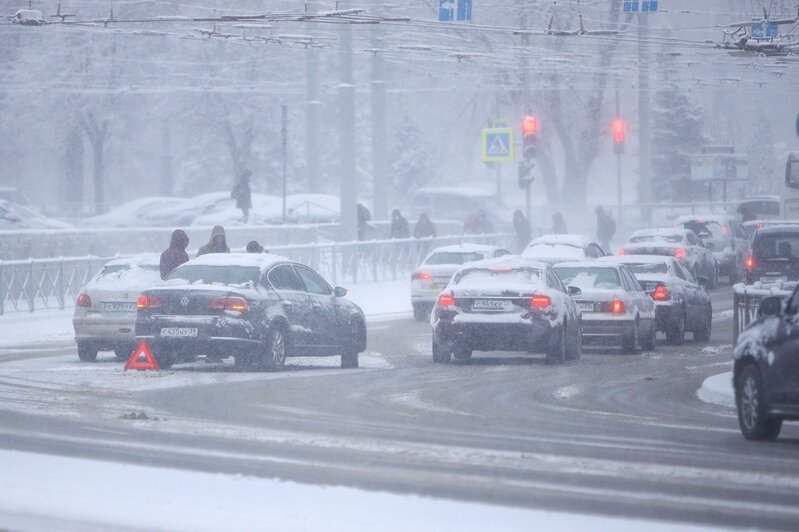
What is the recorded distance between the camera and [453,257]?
3300cm

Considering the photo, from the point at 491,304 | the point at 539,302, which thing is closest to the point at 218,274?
the point at 491,304

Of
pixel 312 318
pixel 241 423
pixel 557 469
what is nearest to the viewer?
pixel 557 469

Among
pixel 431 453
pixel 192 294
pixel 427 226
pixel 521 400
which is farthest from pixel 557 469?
pixel 427 226

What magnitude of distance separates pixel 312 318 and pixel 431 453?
8.76m

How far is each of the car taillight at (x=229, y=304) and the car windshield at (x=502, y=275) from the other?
138 inches

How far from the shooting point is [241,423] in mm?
14156

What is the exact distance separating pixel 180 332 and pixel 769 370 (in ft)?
27.8

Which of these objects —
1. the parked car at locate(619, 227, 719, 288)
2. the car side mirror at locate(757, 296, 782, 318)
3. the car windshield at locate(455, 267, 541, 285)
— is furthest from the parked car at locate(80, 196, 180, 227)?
the car side mirror at locate(757, 296, 782, 318)

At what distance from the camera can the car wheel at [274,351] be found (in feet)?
64.7

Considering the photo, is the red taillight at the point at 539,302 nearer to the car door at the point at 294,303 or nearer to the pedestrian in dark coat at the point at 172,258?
the car door at the point at 294,303

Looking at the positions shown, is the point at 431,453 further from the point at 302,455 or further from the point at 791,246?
the point at 791,246

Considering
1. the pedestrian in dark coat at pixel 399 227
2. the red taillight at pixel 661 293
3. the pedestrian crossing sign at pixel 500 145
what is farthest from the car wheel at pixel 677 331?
the pedestrian in dark coat at pixel 399 227

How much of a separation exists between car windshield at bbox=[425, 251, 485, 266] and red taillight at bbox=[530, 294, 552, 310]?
38.9 feet

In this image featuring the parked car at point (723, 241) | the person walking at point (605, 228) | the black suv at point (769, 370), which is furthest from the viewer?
the person walking at point (605, 228)
